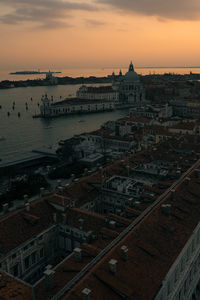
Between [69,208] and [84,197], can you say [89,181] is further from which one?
[69,208]

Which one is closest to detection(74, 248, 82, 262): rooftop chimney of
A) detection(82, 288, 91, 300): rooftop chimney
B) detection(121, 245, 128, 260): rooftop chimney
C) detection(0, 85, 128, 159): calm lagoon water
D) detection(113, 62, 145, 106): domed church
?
detection(121, 245, 128, 260): rooftop chimney

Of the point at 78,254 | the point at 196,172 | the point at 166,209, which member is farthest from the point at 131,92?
the point at 78,254

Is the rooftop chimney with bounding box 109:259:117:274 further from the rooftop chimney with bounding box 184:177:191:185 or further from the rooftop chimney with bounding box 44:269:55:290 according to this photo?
the rooftop chimney with bounding box 184:177:191:185

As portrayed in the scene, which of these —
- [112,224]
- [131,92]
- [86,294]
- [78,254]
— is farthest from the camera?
[131,92]

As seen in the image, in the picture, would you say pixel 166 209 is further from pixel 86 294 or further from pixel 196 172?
pixel 86 294

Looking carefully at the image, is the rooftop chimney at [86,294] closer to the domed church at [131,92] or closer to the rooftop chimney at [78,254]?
the rooftop chimney at [78,254]

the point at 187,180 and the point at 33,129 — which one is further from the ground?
the point at 187,180

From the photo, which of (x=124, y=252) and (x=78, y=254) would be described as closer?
(x=124, y=252)

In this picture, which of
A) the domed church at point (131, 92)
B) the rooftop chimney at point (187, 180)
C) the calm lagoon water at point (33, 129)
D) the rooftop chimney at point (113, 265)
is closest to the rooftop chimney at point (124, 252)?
the rooftop chimney at point (113, 265)

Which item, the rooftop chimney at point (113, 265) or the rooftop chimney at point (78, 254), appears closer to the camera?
the rooftop chimney at point (113, 265)

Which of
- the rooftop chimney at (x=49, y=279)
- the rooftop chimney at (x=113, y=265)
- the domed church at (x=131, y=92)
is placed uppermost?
the domed church at (x=131, y=92)

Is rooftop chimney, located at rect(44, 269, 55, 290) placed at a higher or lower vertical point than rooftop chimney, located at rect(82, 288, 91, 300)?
lower
